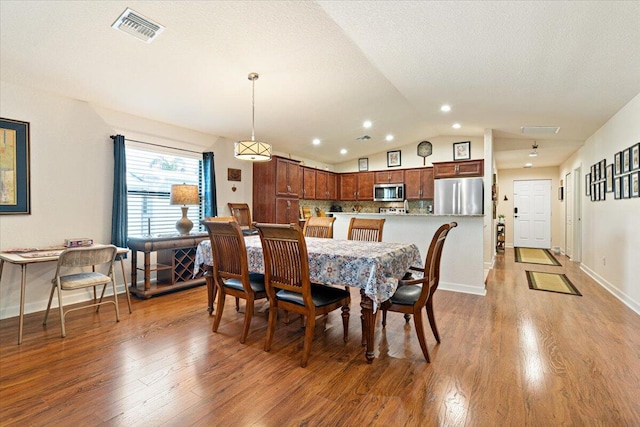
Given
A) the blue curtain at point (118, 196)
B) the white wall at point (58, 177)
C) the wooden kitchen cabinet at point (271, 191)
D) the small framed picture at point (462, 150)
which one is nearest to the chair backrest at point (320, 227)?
the wooden kitchen cabinet at point (271, 191)

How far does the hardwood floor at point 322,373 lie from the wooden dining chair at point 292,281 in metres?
0.36

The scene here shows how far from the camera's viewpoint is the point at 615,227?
3.90 metres

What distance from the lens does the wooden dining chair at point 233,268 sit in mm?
2490

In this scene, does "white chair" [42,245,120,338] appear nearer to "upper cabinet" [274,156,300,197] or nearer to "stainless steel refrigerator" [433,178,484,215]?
"upper cabinet" [274,156,300,197]

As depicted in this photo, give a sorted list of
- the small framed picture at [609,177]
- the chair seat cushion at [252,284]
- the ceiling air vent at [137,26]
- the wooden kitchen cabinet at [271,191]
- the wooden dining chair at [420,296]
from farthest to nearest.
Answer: the wooden kitchen cabinet at [271,191] → the small framed picture at [609,177] → the chair seat cushion at [252,284] → the ceiling air vent at [137,26] → the wooden dining chair at [420,296]

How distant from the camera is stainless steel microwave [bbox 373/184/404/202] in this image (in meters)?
7.12

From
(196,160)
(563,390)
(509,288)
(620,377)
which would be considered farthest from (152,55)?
(509,288)

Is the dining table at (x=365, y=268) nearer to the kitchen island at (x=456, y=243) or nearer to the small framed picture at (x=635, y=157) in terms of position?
the kitchen island at (x=456, y=243)

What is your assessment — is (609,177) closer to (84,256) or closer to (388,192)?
(388,192)

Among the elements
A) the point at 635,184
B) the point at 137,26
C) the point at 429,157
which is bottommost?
the point at 635,184

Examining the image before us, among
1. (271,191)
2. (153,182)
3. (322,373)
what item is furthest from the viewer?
(271,191)

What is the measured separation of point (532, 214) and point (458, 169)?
12.6 feet

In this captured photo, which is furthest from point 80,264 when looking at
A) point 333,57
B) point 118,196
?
point 333,57

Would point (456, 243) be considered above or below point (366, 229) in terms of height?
below
